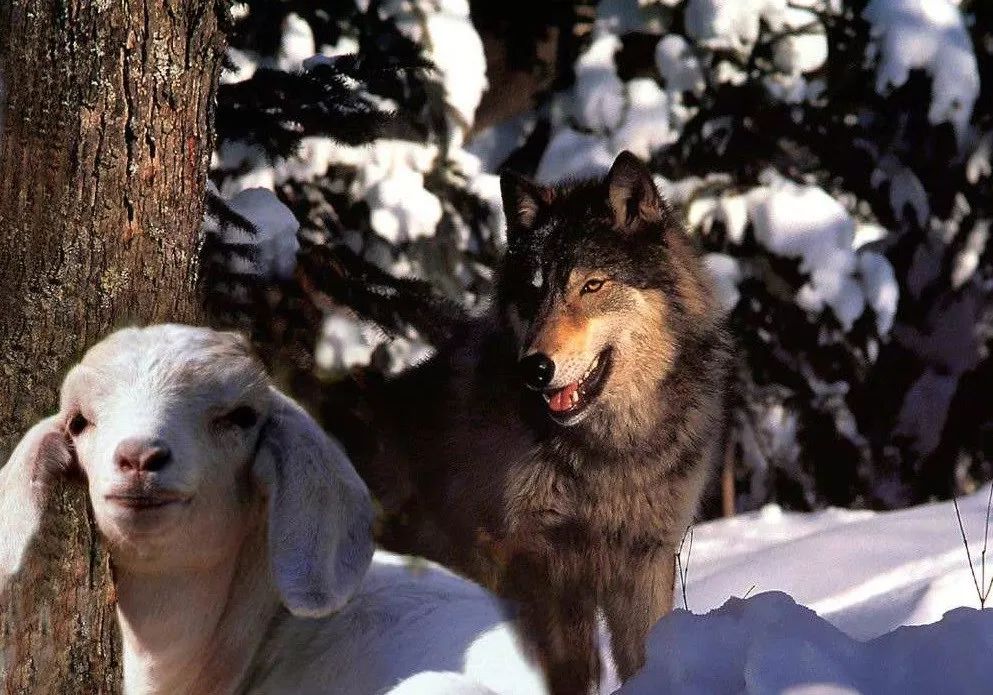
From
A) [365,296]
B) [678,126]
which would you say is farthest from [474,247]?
[365,296]

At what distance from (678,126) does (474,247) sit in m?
1.27

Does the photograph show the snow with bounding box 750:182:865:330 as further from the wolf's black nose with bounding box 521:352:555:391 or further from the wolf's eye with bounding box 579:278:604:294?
the wolf's black nose with bounding box 521:352:555:391

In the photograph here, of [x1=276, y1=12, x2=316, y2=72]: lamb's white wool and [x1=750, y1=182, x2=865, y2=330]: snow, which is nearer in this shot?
[x1=276, y1=12, x2=316, y2=72]: lamb's white wool

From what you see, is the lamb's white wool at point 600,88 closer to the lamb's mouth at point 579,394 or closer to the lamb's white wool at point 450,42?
the lamb's white wool at point 450,42

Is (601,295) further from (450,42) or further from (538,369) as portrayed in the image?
(450,42)

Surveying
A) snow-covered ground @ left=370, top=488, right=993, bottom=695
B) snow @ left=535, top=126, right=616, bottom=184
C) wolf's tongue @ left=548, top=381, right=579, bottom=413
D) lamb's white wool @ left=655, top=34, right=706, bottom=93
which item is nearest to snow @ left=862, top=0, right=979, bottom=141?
lamb's white wool @ left=655, top=34, right=706, bottom=93

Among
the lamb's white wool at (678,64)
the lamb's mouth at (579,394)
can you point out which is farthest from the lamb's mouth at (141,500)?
the lamb's white wool at (678,64)

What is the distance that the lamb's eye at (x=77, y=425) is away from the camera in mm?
2852

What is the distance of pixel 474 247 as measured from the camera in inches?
292

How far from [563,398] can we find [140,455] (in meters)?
2.01

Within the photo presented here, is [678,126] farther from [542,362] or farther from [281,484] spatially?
[281,484]

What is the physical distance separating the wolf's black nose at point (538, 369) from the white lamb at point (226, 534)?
122 cm

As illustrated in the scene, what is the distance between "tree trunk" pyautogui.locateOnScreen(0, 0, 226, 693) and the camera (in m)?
3.28

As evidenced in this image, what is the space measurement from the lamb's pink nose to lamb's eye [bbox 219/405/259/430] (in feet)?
0.68
